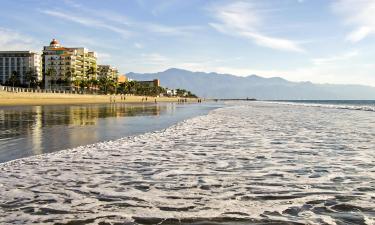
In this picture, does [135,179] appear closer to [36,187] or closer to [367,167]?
[36,187]

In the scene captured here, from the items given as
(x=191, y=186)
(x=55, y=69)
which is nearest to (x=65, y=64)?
(x=55, y=69)

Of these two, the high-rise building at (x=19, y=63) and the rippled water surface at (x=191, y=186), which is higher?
the high-rise building at (x=19, y=63)

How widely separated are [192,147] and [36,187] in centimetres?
619

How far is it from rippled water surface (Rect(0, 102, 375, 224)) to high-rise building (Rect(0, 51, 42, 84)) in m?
161

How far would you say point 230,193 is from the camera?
6.55m

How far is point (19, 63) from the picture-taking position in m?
160

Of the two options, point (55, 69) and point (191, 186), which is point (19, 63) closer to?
point (55, 69)

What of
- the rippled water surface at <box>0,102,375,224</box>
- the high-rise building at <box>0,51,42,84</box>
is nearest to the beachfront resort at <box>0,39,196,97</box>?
the high-rise building at <box>0,51,42,84</box>

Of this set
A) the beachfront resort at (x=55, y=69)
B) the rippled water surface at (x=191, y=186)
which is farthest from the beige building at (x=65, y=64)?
the rippled water surface at (x=191, y=186)

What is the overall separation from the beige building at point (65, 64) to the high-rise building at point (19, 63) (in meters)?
4.36

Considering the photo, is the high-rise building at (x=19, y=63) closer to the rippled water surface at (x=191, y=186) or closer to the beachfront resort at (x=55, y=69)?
the beachfront resort at (x=55, y=69)

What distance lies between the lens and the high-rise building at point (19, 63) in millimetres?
159250

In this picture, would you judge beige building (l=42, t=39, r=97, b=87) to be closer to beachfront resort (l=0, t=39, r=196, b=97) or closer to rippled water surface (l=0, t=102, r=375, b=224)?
beachfront resort (l=0, t=39, r=196, b=97)

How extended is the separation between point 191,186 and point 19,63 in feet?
558
